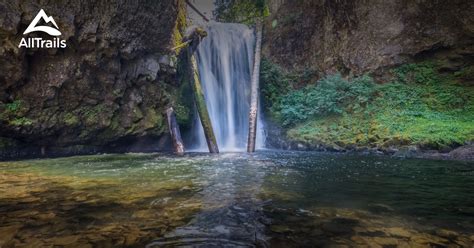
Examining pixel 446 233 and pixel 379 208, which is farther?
pixel 379 208

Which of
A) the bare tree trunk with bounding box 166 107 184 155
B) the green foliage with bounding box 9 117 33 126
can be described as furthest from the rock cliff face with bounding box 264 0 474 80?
the green foliage with bounding box 9 117 33 126

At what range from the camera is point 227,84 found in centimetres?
1481

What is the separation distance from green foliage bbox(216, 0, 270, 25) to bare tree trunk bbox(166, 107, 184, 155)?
35.4 feet

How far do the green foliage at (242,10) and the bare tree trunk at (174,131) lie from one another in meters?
10.8

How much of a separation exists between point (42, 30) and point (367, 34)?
1262cm

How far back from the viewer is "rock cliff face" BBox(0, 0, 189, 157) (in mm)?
8867

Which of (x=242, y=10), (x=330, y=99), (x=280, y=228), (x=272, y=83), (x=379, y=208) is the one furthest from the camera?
(x=242, y=10)

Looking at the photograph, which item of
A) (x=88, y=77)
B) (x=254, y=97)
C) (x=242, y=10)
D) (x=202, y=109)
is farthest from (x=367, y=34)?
(x=88, y=77)

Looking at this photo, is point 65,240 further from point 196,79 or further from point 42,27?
point 196,79

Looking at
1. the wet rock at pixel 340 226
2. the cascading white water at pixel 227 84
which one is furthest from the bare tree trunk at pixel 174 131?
the wet rock at pixel 340 226

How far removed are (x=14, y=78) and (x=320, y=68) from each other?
40.3 ft

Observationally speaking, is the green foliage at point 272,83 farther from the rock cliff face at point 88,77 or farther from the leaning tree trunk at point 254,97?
the rock cliff face at point 88,77

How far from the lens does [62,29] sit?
29.7ft

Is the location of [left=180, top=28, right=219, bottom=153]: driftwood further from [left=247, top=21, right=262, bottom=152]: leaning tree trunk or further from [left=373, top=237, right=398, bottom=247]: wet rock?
[left=373, top=237, right=398, bottom=247]: wet rock
